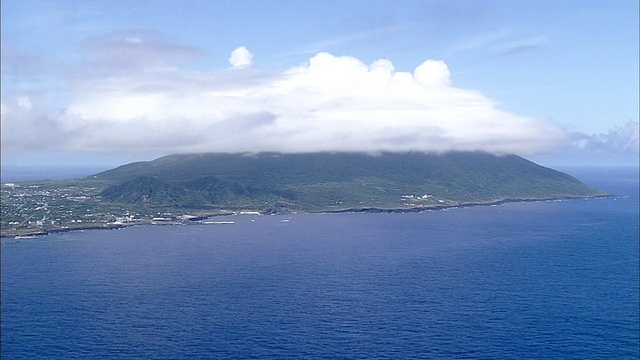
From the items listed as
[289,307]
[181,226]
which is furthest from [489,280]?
[181,226]

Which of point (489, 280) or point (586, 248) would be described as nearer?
point (489, 280)

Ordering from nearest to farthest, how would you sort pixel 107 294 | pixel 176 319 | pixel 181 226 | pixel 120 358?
pixel 120 358 < pixel 176 319 < pixel 107 294 < pixel 181 226

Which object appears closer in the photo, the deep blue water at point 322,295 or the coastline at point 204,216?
the deep blue water at point 322,295

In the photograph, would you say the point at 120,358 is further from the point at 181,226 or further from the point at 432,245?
the point at 181,226

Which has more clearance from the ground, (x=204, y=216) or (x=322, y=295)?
(x=204, y=216)

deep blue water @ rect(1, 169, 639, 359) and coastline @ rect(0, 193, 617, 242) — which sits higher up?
coastline @ rect(0, 193, 617, 242)

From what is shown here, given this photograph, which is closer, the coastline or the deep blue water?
the deep blue water

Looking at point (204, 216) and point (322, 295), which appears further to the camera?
point (204, 216)

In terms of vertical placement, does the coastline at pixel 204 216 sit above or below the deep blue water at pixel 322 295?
above
